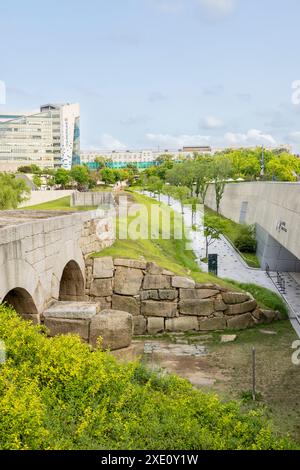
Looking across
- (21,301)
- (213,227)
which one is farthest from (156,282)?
(213,227)

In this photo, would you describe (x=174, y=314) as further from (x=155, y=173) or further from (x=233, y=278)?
(x=155, y=173)

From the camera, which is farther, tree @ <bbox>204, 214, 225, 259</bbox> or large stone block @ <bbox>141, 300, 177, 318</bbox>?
tree @ <bbox>204, 214, 225, 259</bbox>

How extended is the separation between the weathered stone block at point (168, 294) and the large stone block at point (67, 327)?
541 centimetres

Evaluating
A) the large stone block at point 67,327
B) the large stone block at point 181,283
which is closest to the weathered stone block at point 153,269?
the large stone block at point 181,283

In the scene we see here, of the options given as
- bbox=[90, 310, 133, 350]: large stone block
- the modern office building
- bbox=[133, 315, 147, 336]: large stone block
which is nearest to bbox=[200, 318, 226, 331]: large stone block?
bbox=[133, 315, 147, 336]: large stone block

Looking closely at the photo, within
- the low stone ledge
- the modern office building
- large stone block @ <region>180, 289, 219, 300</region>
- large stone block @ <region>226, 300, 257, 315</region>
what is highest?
the modern office building

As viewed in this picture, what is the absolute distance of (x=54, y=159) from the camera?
123812 mm

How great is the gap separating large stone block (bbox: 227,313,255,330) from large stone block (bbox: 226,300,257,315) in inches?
6.7

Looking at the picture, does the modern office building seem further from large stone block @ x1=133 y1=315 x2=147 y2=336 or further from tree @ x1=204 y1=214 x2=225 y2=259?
large stone block @ x1=133 y1=315 x2=147 y2=336

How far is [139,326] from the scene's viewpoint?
17.1 metres

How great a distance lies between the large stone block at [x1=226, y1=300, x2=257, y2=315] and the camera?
1755 centimetres

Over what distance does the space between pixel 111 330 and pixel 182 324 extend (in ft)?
18.6

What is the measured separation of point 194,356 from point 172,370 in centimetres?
138
